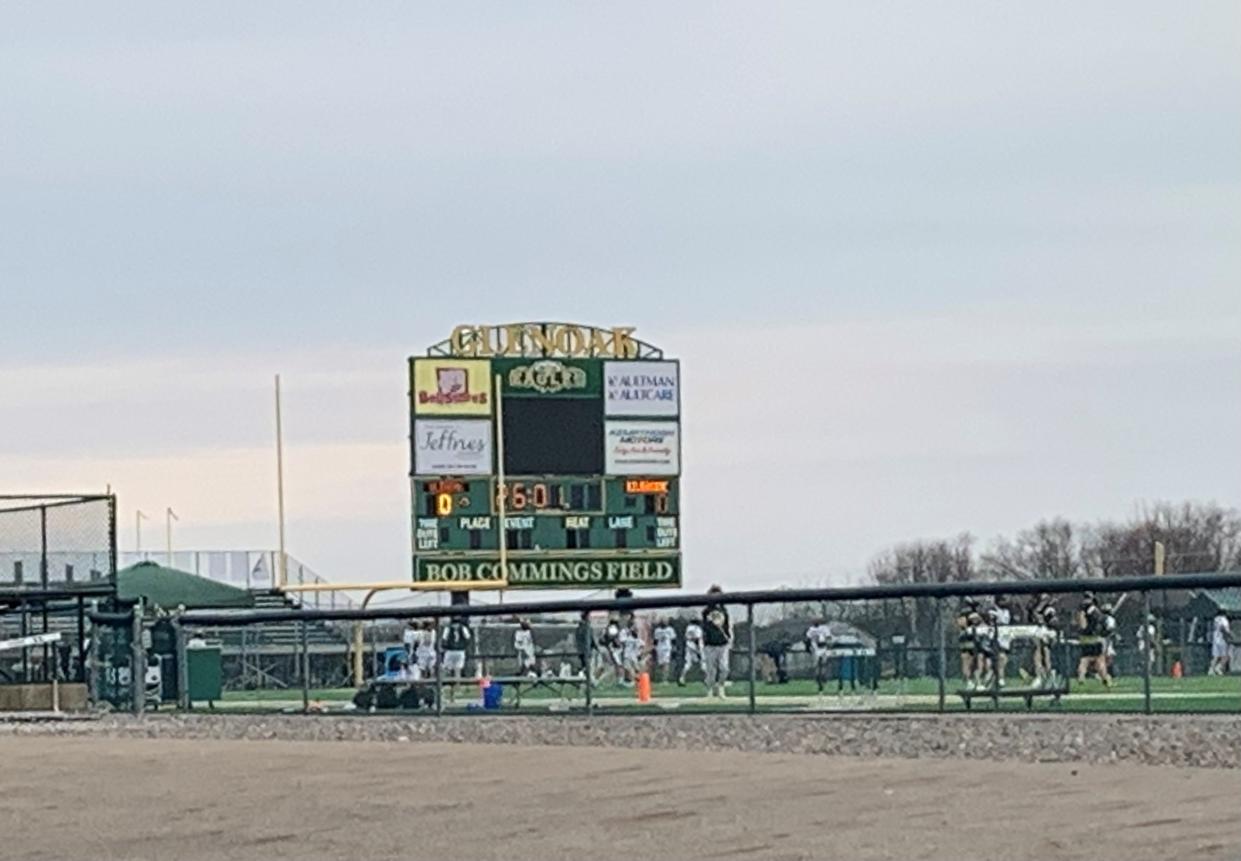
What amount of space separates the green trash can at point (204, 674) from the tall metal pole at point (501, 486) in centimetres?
1863

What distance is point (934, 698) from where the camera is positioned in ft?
82.4

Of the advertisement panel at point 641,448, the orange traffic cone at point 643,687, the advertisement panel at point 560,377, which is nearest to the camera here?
the orange traffic cone at point 643,687

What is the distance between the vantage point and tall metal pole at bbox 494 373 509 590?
2056 inches

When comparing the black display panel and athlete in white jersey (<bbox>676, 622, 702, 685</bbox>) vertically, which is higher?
the black display panel

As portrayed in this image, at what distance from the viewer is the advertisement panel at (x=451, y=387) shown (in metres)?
52.8

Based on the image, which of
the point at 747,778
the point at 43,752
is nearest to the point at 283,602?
the point at 43,752

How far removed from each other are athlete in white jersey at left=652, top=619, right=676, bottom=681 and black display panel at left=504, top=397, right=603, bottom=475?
77.8 feet

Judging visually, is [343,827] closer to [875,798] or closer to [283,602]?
[875,798]

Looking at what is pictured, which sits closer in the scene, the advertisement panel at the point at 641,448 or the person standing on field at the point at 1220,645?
the person standing on field at the point at 1220,645

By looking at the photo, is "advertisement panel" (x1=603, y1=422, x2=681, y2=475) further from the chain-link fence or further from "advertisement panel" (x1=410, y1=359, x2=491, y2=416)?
the chain-link fence

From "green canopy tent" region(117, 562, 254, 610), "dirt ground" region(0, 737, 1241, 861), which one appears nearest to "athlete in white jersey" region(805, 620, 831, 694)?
"dirt ground" region(0, 737, 1241, 861)

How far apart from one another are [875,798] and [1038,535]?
292ft

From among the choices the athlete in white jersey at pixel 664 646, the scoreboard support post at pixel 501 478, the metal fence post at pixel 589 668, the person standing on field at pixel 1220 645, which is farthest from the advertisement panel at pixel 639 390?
the person standing on field at pixel 1220 645

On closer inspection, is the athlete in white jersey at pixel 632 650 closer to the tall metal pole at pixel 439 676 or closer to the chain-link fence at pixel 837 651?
the chain-link fence at pixel 837 651
